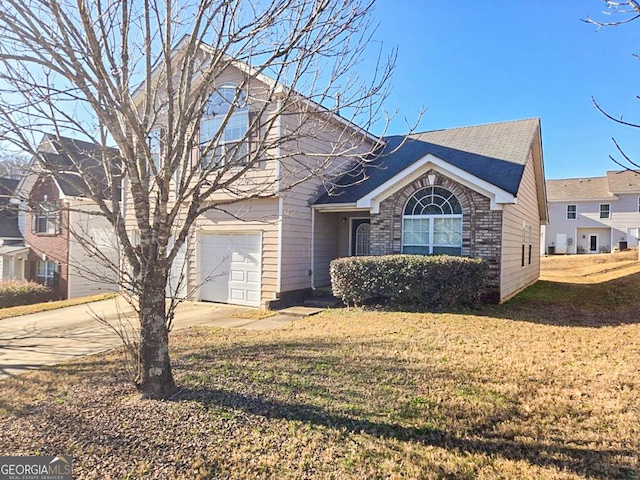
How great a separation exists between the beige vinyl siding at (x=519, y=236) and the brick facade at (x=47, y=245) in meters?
18.2

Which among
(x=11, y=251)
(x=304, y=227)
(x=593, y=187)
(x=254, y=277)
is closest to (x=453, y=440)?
(x=254, y=277)

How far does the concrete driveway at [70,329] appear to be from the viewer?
6.41m

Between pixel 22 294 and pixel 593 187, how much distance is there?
1604 inches

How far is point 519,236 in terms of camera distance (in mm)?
13070

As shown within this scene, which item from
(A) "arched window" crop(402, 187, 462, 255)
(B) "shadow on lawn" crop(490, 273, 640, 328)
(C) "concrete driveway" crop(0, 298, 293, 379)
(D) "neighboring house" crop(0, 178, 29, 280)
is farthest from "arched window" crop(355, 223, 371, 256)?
(D) "neighboring house" crop(0, 178, 29, 280)

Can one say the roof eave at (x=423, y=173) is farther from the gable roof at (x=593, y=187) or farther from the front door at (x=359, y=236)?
the gable roof at (x=593, y=187)

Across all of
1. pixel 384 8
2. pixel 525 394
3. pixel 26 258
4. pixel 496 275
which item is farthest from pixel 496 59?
pixel 26 258

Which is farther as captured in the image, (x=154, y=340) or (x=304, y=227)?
(x=304, y=227)

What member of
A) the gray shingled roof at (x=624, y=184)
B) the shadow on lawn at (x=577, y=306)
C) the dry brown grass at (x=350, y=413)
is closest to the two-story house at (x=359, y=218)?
the shadow on lawn at (x=577, y=306)

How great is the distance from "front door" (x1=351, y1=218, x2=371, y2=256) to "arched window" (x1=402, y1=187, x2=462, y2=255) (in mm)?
2307

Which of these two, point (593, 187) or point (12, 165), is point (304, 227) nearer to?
point (12, 165)

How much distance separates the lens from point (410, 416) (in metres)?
3.88

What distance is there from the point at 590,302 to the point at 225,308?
1078 centimetres

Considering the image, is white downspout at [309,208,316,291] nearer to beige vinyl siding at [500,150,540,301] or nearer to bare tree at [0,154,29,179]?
beige vinyl siding at [500,150,540,301]
